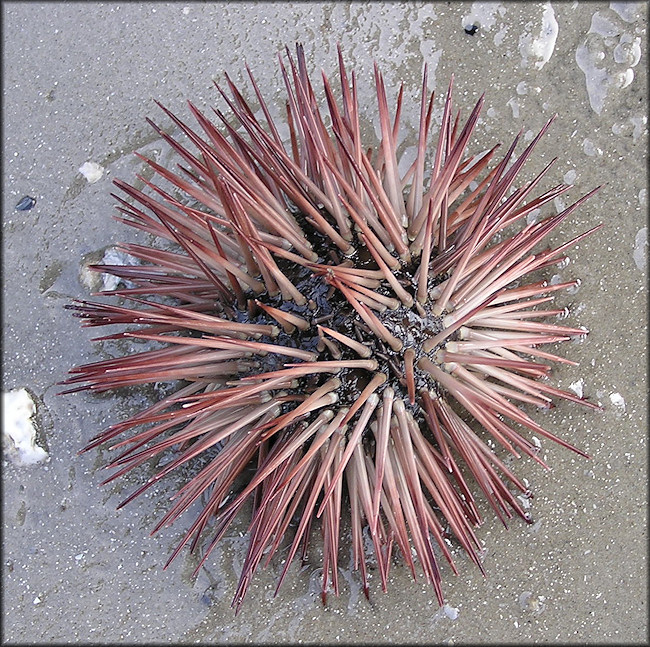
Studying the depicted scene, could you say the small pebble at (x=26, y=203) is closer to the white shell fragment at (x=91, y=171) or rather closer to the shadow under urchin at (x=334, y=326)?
the white shell fragment at (x=91, y=171)

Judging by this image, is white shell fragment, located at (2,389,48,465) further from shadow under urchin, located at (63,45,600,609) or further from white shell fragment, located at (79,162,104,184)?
white shell fragment, located at (79,162,104,184)

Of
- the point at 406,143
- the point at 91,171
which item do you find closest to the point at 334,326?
the point at 406,143

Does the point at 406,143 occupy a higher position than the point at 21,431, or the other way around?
the point at 406,143

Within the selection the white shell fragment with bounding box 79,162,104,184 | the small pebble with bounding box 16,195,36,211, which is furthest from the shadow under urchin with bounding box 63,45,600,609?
the small pebble with bounding box 16,195,36,211

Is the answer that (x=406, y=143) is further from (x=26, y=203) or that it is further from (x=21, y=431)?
(x=21, y=431)

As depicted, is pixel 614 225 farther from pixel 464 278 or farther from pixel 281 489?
pixel 281 489

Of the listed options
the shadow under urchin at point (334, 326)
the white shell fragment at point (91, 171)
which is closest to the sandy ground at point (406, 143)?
the white shell fragment at point (91, 171)
